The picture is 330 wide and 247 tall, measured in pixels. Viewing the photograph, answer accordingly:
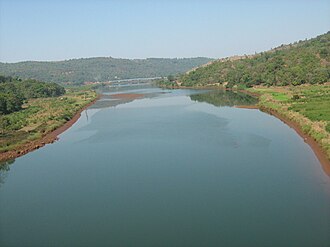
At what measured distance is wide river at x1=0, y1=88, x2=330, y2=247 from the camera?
12.0 meters

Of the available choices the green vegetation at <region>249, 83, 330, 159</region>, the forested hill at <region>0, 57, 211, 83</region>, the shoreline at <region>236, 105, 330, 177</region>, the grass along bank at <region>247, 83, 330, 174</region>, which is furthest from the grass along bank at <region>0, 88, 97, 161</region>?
the forested hill at <region>0, 57, 211, 83</region>

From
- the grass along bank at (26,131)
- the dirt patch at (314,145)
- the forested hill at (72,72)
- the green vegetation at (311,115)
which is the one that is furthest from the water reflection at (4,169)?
the forested hill at (72,72)

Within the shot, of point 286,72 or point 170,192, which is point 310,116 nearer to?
point 170,192

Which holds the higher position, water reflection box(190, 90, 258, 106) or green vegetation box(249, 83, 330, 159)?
green vegetation box(249, 83, 330, 159)

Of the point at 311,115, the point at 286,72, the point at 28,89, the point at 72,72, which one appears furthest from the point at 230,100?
the point at 72,72

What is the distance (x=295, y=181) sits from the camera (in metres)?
16.4

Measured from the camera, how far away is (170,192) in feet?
52.0

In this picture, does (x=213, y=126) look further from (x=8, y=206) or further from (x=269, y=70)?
(x=269, y=70)

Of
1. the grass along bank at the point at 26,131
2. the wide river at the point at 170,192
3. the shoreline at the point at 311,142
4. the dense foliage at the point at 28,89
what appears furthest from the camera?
the dense foliage at the point at 28,89

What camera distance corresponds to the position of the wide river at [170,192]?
1200 cm

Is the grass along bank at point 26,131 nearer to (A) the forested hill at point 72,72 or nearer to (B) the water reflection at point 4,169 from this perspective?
(B) the water reflection at point 4,169

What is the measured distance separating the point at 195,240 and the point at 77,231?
447 centimetres

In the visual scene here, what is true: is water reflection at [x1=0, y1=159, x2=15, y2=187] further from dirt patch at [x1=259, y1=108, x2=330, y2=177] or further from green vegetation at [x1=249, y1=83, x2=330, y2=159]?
green vegetation at [x1=249, y1=83, x2=330, y2=159]

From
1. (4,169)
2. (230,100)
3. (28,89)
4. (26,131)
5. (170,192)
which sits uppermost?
(170,192)
